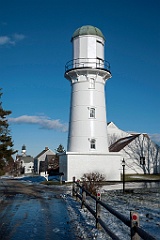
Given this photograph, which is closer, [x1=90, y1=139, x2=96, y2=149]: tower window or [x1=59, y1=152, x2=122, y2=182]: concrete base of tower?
[x1=59, y1=152, x2=122, y2=182]: concrete base of tower

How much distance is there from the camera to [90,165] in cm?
3139

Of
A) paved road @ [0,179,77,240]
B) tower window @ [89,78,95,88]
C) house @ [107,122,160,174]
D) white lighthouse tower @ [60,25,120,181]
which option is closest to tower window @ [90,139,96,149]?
white lighthouse tower @ [60,25,120,181]

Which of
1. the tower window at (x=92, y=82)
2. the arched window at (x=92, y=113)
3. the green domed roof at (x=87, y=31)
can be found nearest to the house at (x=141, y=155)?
the arched window at (x=92, y=113)

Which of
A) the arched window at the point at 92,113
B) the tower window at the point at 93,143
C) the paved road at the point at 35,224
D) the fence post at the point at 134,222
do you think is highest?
the arched window at the point at 92,113

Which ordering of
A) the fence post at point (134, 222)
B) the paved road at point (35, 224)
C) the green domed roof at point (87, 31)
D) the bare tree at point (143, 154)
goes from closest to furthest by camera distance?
the fence post at point (134, 222) < the paved road at point (35, 224) < the green domed roof at point (87, 31) < the bare tree at point (143, 154)

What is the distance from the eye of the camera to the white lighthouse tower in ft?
103

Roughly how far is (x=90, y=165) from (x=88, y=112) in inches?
233

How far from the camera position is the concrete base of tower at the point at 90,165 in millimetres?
31078

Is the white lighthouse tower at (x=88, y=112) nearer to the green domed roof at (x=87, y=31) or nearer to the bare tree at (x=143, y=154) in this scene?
the green domed roof at (x=87, y=31)

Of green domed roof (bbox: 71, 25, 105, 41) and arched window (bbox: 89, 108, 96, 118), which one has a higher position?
green domed roof (bbox: 71, 25, 105, 41)

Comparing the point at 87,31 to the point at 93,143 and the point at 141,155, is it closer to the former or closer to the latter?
the point at 93,143

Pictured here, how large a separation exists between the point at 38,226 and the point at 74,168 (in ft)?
73.6

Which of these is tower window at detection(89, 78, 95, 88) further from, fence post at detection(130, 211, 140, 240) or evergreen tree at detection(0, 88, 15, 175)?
fence post at detection(130, 211, 140, 240)

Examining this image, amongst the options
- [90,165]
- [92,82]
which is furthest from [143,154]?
[92,82]
